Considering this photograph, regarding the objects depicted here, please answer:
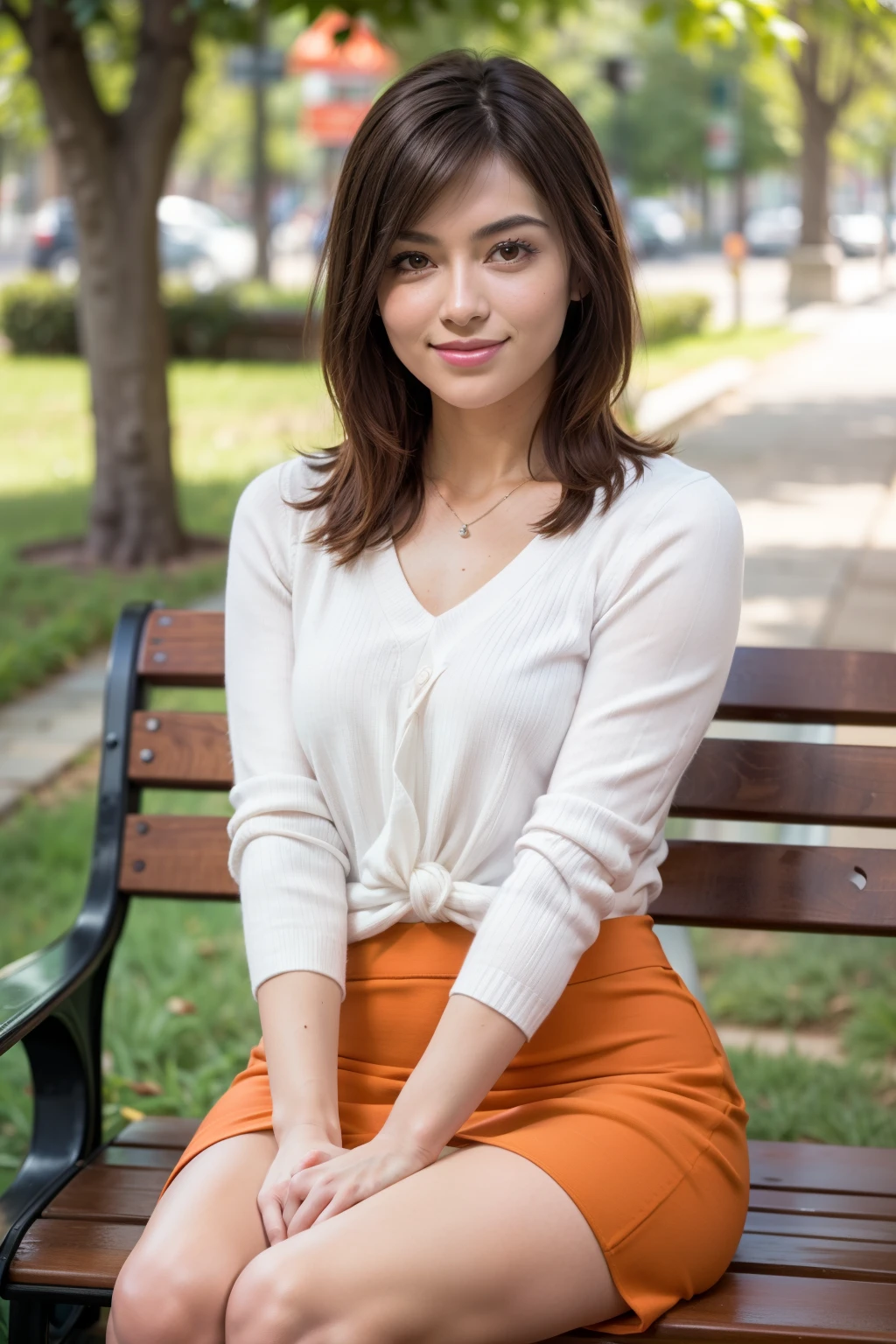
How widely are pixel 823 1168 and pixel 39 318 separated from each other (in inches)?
718

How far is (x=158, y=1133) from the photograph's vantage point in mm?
2645

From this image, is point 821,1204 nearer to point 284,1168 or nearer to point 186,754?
point 284,1168

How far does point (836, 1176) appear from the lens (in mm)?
2490

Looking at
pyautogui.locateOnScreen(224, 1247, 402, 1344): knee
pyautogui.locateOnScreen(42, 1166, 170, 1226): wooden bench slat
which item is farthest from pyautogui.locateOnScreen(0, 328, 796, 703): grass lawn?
pyautogui.locateOnScreen(224, 1247, 402, 1344): knee

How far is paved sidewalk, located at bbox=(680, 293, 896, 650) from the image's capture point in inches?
290

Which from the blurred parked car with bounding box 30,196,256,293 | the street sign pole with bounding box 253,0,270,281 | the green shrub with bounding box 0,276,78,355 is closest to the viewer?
the green shrub with bounding box 0,276,78,355

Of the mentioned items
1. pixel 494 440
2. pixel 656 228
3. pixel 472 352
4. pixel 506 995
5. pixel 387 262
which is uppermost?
pixel 387 262

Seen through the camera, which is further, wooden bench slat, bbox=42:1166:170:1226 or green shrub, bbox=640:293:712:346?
green shrub, bbox=640:293:712:346

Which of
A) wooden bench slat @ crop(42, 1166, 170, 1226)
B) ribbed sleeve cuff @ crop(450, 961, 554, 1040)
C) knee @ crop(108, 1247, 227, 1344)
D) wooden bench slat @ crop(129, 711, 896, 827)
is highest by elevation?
wooden bench slat @ crop(129, 711, 896, 827)

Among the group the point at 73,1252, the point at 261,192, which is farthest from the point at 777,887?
the point at 261,192

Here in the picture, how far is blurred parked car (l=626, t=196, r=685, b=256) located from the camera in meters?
45.8

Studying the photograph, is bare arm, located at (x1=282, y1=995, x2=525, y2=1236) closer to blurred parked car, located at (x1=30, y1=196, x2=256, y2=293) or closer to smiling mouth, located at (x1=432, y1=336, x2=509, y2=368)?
smiling mouth, located at (x1=432, y1=336, x2=509, y2=368)

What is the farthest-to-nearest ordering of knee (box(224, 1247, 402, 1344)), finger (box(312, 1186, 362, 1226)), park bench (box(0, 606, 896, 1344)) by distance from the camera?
park bench (box(0, 606, 896, 1344)) < finger (box(312, 1186, 362, 1226)) < knee (box(224, 1247, 402, 1344))

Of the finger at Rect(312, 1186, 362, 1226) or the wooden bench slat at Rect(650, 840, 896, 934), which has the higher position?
the wooden bench slat at Rect(650, 840, 896, 934)
